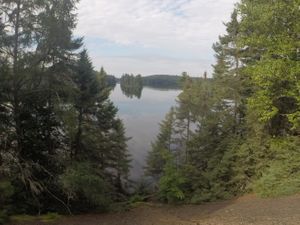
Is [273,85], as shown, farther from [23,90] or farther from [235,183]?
[23,90]

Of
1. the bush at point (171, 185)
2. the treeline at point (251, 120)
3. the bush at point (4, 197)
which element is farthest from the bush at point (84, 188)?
the treeline at point (251, 120)

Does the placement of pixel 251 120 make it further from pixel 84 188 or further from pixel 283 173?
pixel 84 188

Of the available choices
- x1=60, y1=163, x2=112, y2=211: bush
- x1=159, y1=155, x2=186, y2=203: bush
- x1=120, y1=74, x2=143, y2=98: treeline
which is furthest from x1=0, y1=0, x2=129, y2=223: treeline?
x1=120, y1=74, x2=143, y2=98: treeline

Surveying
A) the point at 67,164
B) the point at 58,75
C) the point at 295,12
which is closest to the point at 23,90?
the point at 58,75

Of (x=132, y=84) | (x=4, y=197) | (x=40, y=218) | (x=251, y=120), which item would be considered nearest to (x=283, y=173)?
(x=251, y=120)

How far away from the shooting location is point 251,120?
2180cm

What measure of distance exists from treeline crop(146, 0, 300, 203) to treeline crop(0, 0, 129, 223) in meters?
7.73

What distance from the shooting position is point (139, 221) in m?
14.8

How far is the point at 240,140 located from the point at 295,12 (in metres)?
10.8

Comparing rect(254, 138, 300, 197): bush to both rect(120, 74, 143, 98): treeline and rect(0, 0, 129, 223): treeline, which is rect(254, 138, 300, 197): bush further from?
rect(120, 74, 143, 98): treeline

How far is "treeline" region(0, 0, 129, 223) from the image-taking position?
15.2m

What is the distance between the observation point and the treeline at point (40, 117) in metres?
15.2

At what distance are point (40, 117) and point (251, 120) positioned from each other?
12.1 m

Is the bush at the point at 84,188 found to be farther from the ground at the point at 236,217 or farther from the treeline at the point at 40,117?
the ground at the point at 236,217
